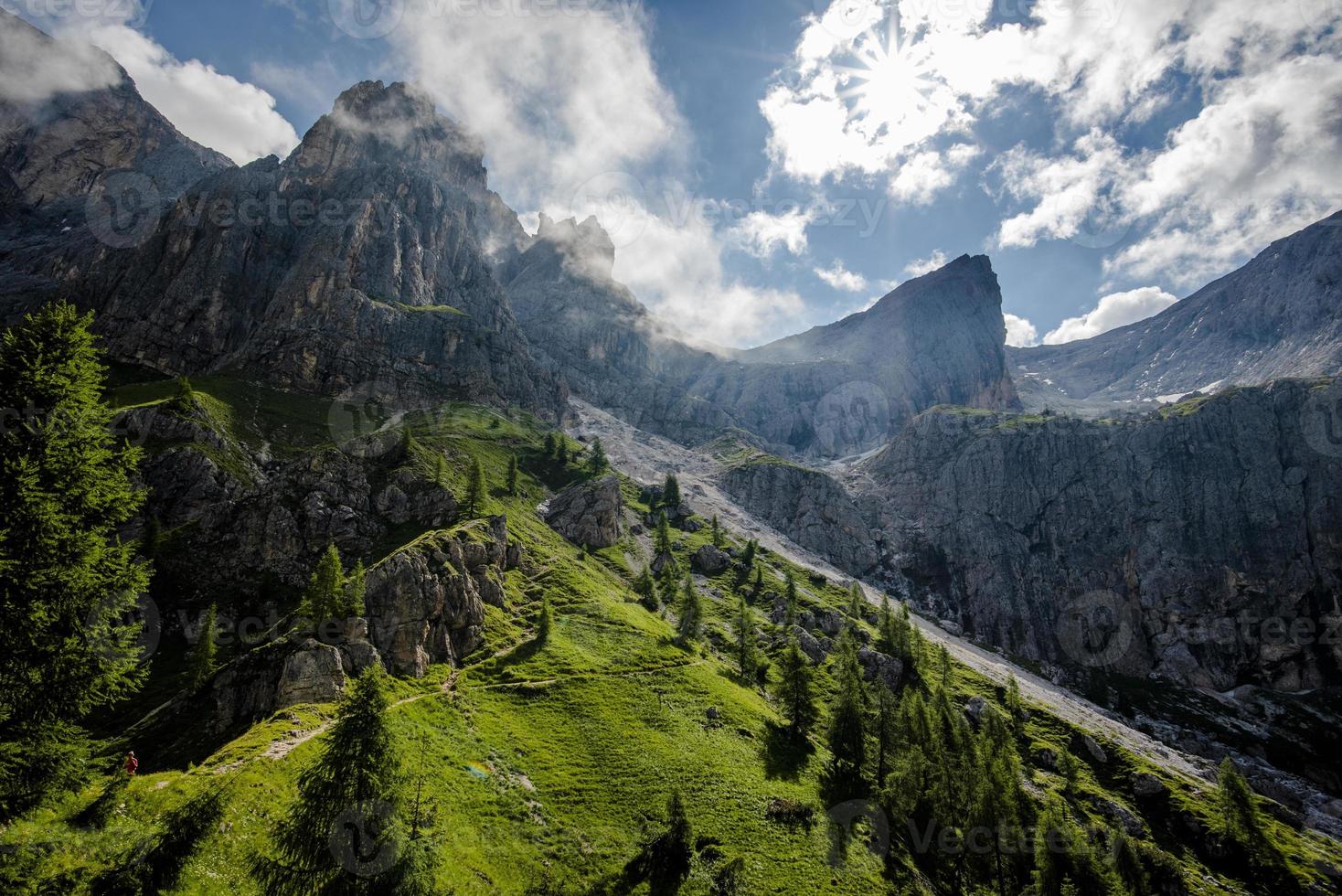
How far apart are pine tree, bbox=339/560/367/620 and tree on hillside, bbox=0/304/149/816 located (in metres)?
37.1

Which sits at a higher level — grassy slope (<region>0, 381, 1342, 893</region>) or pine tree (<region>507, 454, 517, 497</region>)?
pine tree (<region>507, 454, 517, 497</region>)

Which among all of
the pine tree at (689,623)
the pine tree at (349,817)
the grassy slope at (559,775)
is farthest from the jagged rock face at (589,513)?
the pine tree at (349,817)

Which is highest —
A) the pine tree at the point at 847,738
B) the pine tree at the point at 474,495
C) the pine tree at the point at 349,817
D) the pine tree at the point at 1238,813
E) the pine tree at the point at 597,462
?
the pine tree at the point at 597,462

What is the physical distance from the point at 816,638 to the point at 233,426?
421ft

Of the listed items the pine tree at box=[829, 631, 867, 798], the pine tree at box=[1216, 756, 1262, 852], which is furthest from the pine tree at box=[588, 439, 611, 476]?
the pine tree at box=[1216, 756, 1262, 852]

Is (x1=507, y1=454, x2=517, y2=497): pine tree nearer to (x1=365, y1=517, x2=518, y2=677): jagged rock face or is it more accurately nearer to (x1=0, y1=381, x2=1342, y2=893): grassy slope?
(x1=0, y1=381, x2=1342, y2=893): grassy slope

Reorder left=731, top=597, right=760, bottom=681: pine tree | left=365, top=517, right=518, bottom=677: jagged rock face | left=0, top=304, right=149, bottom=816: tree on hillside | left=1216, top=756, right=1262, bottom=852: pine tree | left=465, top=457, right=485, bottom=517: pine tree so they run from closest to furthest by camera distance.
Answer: left=0, top=304, right=149, bottom=816: tree on hillside < left=365, top=517, right=518, bottom=677: jagged rock face < left=1216, top=756, right=1262, bottom=852: pine tree < left=731, top=597, right=760, bottom=681: pine tree < left=465, top=457, right=485, bottom=517: pine tree

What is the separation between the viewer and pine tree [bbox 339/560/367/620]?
5232 centimetres

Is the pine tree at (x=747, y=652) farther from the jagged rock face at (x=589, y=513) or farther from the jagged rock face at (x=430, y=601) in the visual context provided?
the jagged rock face at (x=589, y=513)

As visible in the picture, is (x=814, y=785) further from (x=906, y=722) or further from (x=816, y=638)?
(x=816, y=638)

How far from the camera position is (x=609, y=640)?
76625 millimetres

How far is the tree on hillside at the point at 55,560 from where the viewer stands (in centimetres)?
1506

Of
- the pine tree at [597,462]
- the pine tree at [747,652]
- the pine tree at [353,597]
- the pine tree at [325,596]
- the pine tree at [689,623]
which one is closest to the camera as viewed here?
the pine tree at [325,596]

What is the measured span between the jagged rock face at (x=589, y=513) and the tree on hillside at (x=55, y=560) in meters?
120
